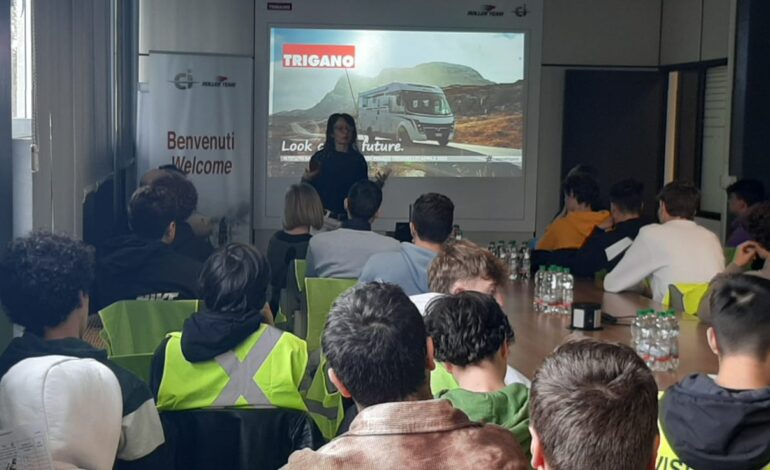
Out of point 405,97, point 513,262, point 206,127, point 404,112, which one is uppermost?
point 405,97

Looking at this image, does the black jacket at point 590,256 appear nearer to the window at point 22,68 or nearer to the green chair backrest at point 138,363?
the window at point 22,68

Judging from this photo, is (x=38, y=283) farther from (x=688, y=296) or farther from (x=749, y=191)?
(x=749, y=191)

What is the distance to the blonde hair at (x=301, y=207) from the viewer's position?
5.91m

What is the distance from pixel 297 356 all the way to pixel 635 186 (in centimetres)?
324

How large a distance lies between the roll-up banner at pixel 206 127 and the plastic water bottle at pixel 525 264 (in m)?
4.31

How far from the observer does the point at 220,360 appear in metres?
3.16

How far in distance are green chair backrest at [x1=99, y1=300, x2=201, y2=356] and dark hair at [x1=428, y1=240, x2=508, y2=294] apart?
2.85ft

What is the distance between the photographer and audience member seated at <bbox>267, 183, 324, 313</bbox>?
5.86 m

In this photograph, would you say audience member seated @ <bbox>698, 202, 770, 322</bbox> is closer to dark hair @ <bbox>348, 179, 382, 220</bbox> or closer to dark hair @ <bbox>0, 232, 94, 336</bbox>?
dark hair @ <bbox>348, 179, 382, 220</bbox>

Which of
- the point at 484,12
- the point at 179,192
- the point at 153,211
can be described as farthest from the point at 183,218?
the point at 484,12

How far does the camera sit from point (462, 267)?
12.3 feet

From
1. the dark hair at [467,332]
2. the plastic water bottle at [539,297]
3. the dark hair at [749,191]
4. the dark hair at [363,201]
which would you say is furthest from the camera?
the dark hair at [749,191]

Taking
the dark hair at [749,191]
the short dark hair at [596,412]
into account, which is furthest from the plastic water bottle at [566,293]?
the short dark hair at [596,412]

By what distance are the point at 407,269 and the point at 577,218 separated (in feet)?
7.34
